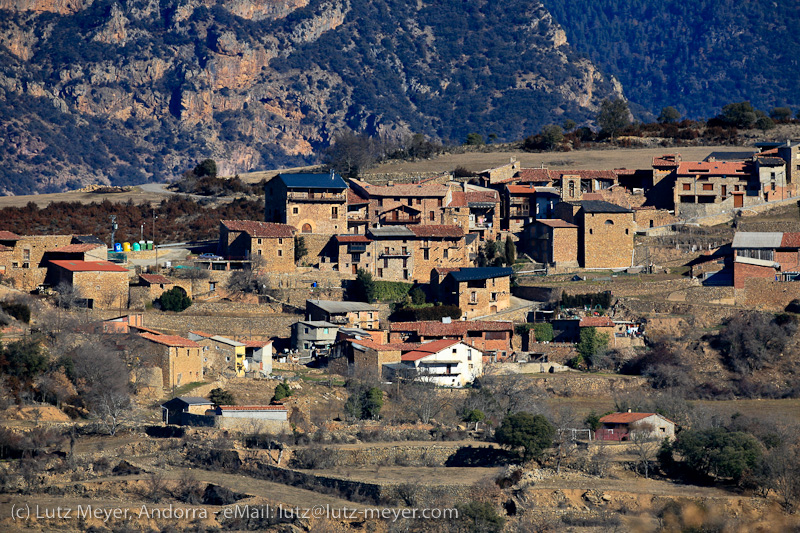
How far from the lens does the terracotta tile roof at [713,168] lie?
7612cm

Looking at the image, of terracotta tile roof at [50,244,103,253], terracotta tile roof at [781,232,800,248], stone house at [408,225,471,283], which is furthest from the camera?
stone house at [408,225,471,283]

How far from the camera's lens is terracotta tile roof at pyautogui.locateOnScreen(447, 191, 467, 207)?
72.8 meters

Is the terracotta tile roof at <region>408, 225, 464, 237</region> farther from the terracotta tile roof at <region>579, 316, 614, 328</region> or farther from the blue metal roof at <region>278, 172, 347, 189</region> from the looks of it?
the terracotta tile roof at <region>579, 316, 614, 328</region>

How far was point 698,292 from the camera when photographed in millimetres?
63625

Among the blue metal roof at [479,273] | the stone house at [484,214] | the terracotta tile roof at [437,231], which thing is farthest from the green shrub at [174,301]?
the stone house at [484,214]

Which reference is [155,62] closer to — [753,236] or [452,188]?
[452,188]

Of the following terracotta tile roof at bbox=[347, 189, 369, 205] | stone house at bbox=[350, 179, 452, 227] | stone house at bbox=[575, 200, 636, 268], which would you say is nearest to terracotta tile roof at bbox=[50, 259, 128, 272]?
terracotta tile roof at bbox=[347, 189, 369, 205]

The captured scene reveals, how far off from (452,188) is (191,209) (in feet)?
61.0

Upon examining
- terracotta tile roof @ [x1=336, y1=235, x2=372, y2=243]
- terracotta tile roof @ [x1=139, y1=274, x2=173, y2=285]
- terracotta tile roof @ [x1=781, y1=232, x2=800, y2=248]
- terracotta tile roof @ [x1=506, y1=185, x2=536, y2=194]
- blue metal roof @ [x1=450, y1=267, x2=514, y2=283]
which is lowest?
blue metal roof @ [x1=450, y1=267, x2=514, y2=283]

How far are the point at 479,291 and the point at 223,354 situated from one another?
1422 cm

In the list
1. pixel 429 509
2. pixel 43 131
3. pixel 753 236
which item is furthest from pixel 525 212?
pixel 43 131

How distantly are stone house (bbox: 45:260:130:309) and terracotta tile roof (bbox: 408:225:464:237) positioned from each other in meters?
15.1

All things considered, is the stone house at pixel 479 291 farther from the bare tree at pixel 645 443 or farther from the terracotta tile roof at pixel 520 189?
the bare tree at pixel 645 443

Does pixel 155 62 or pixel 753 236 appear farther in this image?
pixel 155 62
